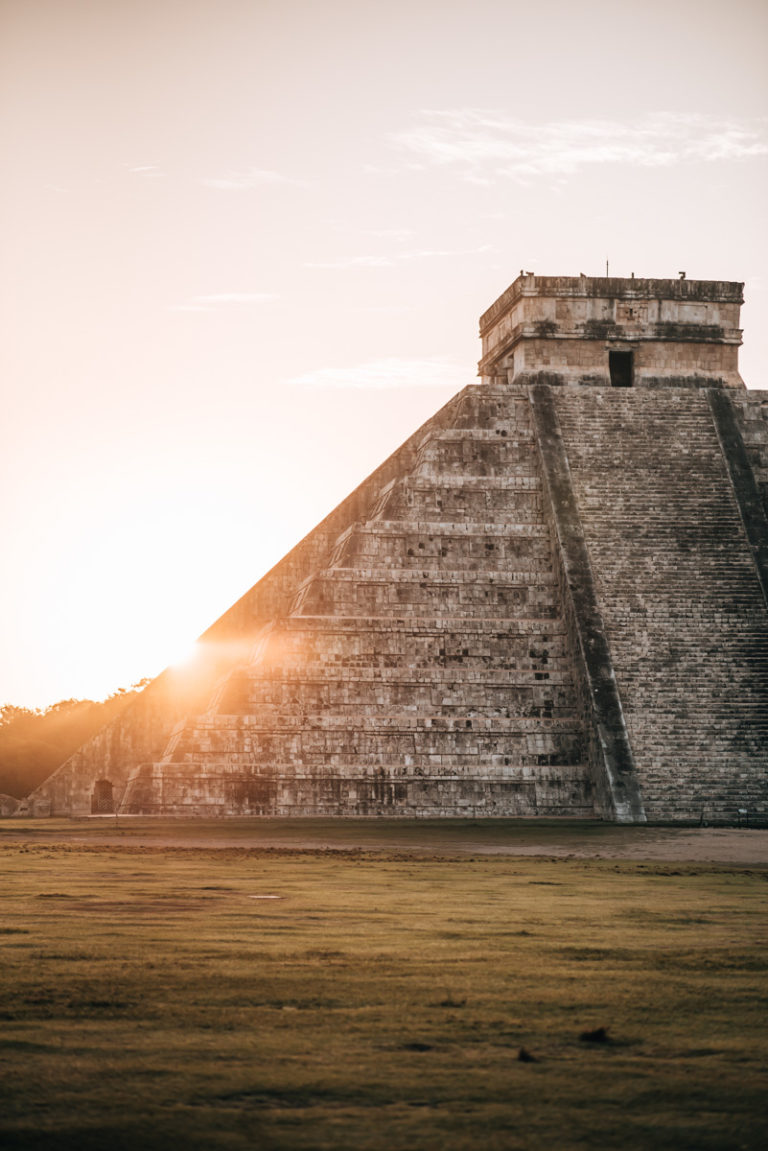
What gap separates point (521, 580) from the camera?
84.9 ft

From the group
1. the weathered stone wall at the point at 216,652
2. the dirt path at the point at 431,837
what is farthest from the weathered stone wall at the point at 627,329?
the dirt path at the point at 431,837

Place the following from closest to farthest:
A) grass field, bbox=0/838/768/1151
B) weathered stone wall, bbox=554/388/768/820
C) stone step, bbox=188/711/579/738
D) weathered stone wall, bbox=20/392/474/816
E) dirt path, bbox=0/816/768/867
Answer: grass field, bbox=0/838/768/1151 → dirt path, bbox=0/816/768/867 → weathered stone wall, bbox=554/388/768/820 → stone step, bbox=188/711/579/738 → weathered stone wall, bbox=20/392/474/816

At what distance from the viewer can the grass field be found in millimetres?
4887

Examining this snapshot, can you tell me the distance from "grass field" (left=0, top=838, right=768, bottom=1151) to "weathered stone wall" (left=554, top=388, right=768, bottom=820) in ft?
37.2

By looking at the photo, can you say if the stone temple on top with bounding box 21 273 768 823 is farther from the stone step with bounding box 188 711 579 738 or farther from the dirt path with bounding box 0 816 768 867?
the dirt path with bounding box 0 816 768 867

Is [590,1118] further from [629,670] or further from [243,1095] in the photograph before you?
[629,670]

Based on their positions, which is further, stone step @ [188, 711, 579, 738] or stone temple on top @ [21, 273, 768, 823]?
stone step @ [188, 711, 579, 738]

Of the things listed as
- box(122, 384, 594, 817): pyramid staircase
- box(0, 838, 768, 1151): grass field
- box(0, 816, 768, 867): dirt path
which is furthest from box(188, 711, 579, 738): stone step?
box(0, 838, 768, 1151): grass field

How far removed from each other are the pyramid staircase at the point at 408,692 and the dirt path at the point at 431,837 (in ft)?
A: 4.00

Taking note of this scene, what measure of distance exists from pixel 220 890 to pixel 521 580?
14.9 metres

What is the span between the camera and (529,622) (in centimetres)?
2520

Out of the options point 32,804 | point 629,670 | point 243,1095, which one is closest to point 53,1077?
point 243,1095

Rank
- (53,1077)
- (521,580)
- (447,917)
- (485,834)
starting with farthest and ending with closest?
1. (521,580)
2. (485,834)
3. (447,917)
4. (53,1077)

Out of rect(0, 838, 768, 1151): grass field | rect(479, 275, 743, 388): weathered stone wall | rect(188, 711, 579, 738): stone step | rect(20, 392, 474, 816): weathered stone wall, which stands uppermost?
rect(479, 275, 743, 388): weathered stone wall
